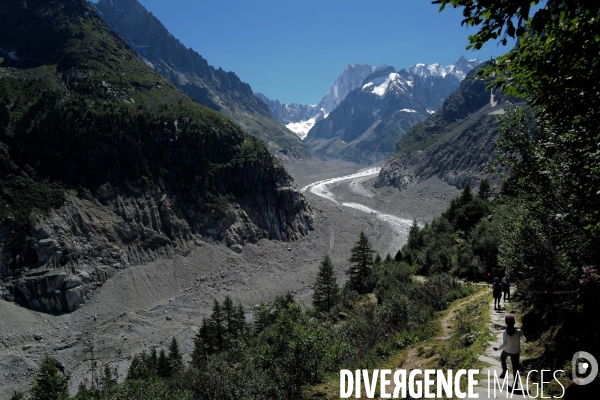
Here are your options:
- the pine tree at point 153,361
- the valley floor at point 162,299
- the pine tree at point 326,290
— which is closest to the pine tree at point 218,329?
the valley floor at point 162,299

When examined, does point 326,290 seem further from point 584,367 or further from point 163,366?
point 584,367

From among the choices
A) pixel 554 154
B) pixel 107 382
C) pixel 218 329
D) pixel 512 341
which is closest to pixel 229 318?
pixel 218 329

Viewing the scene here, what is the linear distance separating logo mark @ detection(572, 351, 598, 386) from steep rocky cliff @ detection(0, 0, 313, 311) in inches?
2533

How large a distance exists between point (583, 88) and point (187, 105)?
118m

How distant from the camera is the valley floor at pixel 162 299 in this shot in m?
45.2

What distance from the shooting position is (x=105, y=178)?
74.1 meters

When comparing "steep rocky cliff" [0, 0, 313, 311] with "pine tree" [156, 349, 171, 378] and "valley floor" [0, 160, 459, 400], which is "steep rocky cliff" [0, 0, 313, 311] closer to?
"valley floor" [0, 160, 459, 400]

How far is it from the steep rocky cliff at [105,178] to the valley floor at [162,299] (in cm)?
342

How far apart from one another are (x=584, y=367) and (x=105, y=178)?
8274 centimetres

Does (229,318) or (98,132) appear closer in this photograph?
(229,318)

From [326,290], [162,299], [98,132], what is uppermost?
[98,132]

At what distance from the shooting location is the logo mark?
7856 mm

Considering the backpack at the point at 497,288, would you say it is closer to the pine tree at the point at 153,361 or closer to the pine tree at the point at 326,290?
the pine tree at the point at 326,290

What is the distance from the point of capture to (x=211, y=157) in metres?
95.4
